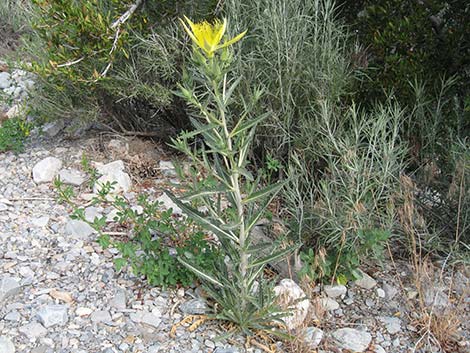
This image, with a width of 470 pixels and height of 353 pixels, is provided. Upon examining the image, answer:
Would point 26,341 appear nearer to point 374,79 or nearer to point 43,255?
point 43,255

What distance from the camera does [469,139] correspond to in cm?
347

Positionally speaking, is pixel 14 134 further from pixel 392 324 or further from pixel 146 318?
pixel 392 324

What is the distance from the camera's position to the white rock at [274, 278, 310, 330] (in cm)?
259

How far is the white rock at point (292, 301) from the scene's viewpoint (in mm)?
2590

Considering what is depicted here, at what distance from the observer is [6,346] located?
2445 millimetres

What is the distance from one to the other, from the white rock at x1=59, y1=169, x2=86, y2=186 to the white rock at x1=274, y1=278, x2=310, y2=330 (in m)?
1.58

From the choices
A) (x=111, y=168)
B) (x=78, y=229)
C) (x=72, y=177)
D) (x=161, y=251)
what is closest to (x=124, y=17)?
(x=111, y=168)

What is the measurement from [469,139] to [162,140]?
1960 millimetres

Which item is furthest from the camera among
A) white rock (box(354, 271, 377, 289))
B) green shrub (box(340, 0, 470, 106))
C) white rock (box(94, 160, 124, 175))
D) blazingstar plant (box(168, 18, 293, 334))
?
white rock (box(94, 160, 124, 175))

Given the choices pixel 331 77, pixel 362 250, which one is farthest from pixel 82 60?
pixel 362 250

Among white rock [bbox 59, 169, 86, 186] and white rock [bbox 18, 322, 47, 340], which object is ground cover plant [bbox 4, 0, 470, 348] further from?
white rock [bbox 18, 322, 47, 340]

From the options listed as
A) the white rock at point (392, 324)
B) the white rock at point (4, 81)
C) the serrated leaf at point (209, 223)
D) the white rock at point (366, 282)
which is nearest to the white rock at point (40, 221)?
the serrated leaf at point (209, 223)

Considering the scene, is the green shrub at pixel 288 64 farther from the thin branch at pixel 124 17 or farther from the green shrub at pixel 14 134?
the green shrub at pixel 14 134

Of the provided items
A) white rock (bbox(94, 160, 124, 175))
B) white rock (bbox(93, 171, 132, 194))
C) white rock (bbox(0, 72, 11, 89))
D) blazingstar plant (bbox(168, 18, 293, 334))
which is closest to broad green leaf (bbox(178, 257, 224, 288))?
blazingstar plant (bbox(168, 18, 293, 334))
